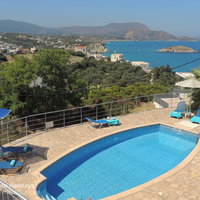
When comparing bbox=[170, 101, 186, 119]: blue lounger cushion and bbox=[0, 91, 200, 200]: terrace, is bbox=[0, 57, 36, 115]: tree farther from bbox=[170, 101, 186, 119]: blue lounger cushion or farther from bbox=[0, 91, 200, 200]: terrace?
bbox=[170, 101, 186, 119]: blue lounger cushion

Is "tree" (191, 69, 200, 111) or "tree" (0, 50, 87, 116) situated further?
"tree" (191, 69, 200, 111)

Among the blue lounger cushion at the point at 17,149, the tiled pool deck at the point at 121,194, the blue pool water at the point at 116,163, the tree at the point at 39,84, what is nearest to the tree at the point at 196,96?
the tiled pool deck at the point at 121,194

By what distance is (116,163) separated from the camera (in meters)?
8.01

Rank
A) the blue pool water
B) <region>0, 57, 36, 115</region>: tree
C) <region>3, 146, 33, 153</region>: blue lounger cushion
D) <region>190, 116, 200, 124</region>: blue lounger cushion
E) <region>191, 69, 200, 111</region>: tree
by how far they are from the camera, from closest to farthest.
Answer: the blue pool water → <region>3, 146, 33, 153</region>: blue lounger cushion → <region>190, 116, 200, 124</region>: blue lounger cushion → <region>0, 57, 36, 115</region>: tree → <region>191, 69, 200, 111</region>: tree

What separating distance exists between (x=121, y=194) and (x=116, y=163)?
2.51 metres

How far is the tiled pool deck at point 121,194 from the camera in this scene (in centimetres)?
546

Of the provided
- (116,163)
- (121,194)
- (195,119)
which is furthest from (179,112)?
(121,194)

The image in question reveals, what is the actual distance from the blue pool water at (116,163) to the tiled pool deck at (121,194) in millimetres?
284

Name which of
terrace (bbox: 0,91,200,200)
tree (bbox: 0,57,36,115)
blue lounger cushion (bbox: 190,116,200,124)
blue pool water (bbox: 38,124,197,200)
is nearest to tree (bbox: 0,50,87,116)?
tree (bbox: 0,57,36,115)

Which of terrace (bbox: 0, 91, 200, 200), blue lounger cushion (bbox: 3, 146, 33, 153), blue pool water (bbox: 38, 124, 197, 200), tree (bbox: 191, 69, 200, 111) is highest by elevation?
tree (bbox: 191, 69, 200, 111)

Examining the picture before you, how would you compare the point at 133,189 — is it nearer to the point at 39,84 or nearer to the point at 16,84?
the point at 16,84

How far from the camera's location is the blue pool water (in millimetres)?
6520

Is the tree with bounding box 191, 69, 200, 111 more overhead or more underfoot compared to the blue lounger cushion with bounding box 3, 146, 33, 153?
more overhead

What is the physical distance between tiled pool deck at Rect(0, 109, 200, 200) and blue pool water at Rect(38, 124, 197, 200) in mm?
284
